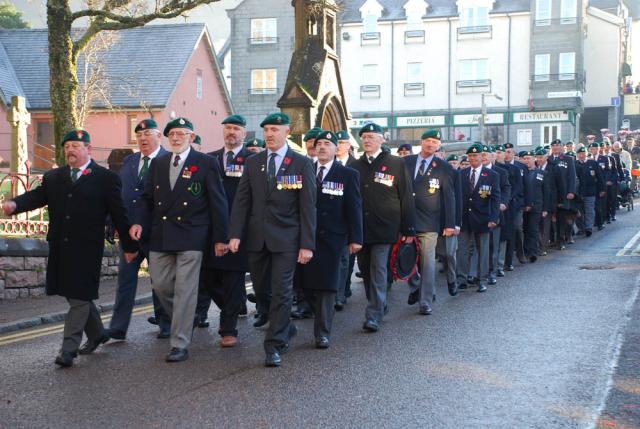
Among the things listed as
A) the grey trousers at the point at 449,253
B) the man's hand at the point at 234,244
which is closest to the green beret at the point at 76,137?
the man's hand at the point at 234,244

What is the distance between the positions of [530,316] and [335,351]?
9.71 feet

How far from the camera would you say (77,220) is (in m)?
7.88

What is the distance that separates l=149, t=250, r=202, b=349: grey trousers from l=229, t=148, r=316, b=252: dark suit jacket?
1.54 feet

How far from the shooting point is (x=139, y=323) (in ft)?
34.0

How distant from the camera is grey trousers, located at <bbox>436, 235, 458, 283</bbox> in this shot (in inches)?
484

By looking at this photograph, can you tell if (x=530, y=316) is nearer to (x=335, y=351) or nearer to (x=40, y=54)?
(x=335, y=351)

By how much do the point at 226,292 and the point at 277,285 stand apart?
1170 millimetres

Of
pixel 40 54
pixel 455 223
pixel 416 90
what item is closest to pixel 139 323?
pixel 455 223

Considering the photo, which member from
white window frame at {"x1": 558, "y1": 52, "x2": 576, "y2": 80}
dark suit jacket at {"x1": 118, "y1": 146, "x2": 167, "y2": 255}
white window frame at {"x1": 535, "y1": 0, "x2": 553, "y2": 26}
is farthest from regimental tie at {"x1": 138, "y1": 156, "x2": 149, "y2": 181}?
white window frame at {"x1": 558, "y1": 52, "x2": 576, "y2": 80}

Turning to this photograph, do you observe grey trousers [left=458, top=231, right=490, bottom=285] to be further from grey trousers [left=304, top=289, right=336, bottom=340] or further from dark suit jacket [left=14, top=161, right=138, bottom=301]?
dark suit jacket [left=14, top=161, right=138, bottom=301]

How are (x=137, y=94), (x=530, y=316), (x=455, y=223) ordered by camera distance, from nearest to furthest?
(x=530, y=316), (x=455, y=223), (x=137, y=94)

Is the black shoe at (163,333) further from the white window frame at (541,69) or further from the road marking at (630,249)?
the white window frame at (541,69)

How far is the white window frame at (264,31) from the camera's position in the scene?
59.4 meters

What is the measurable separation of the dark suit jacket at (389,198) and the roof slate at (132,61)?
1266 inches
